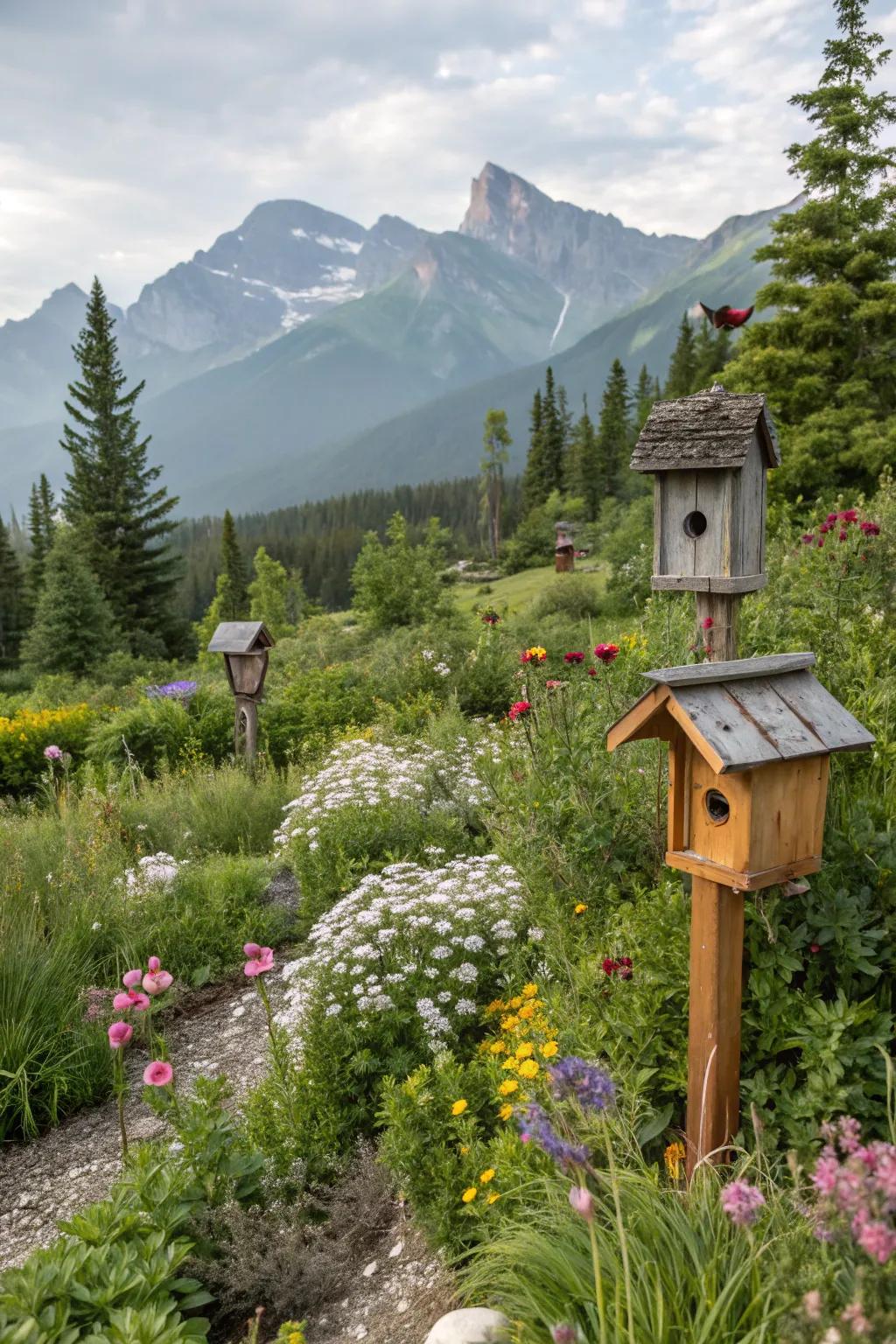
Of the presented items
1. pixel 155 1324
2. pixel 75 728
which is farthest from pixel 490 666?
pixel 155 1324

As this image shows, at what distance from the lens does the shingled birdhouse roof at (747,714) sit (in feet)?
7.20

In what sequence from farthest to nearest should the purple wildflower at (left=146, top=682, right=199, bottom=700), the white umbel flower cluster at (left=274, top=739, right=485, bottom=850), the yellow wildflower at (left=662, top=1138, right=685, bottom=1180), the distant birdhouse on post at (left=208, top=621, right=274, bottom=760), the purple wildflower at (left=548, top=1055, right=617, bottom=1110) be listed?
1. the purple wildflower at (left=146, top=682, right=199, bottom=700)
2. the distant birdhouse on post at (left=208, top=621, right=274, bottom=760)
3. the white umbel flower cluster at (left=274, top=739, right=485, bottom=850)
4. the yellow wildflower at (left=662, top=1138, right=685, bottom=1180)
5. the purple wildflower at (left=548, top=1055, right=617, bottom=1110)

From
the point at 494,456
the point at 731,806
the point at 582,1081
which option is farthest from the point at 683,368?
the point at 582,1081

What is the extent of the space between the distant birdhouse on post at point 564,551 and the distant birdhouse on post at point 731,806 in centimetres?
2622

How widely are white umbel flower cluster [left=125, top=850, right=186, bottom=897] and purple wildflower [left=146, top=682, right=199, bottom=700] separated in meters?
5.50

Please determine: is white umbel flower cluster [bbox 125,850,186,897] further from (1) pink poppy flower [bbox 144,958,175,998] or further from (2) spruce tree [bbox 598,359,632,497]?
(2) spruce tree [bbox 598,359,632,497]

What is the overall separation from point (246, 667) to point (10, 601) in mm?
41994

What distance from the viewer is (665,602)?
23.3 feet

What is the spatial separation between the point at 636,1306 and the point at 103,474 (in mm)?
37257

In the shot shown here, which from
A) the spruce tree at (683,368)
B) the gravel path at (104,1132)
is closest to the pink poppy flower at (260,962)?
the gravel path at (104,1132)

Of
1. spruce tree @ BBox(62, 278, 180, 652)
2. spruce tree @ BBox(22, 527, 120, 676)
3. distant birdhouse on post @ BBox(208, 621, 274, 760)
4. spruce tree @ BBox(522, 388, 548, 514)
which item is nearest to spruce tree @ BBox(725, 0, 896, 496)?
distant birdhouse on post @ BBox(208, 621, 274, 760)

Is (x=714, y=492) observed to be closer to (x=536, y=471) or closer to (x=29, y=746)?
(x=29, y=746)

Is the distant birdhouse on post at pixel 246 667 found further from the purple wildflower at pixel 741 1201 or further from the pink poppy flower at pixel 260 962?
the purple wildflower at pixel 741 1201

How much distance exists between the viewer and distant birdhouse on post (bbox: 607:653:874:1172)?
2.26 m
